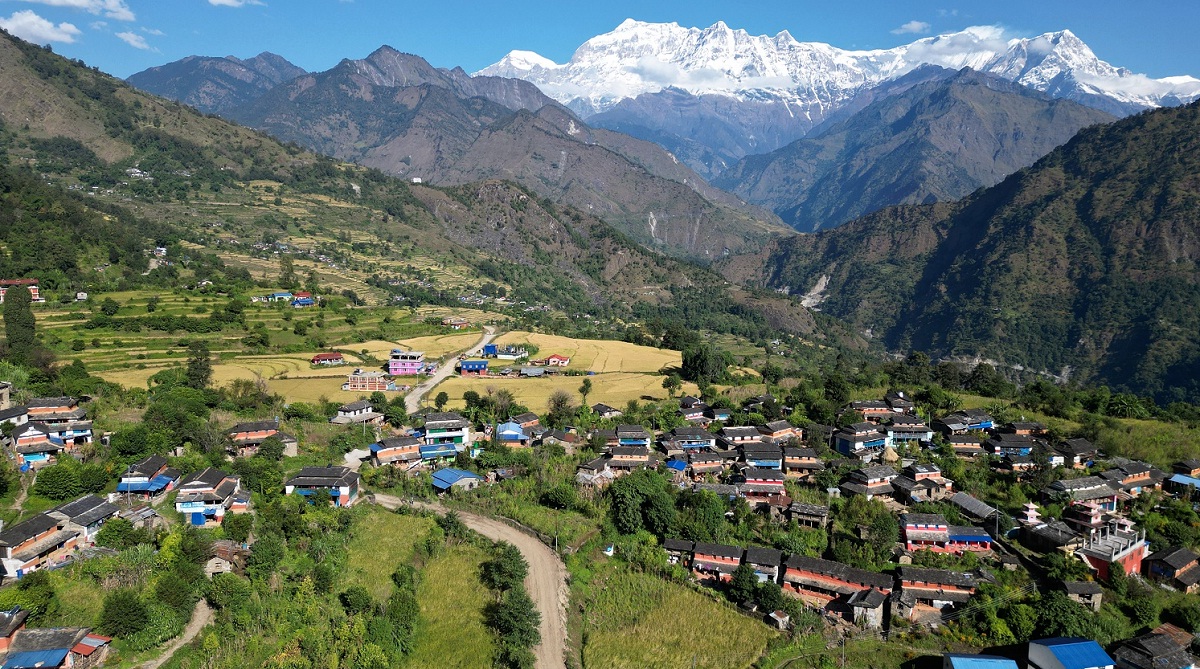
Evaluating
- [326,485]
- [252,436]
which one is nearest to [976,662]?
[326,485]

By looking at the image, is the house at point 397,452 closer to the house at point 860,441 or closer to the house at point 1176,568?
the house at point 860,441

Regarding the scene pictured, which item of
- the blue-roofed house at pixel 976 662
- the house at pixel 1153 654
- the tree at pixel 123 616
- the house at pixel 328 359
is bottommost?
the tree at pixel 123 616

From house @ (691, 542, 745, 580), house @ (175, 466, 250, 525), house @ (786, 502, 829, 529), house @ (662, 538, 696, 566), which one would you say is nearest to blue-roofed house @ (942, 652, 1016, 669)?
house @ (691, 542, 745, 580)

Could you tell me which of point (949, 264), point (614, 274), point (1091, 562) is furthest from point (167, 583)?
point (949, 264)

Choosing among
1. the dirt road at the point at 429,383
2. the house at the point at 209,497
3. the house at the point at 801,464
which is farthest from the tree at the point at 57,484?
the house at the point at 801,464

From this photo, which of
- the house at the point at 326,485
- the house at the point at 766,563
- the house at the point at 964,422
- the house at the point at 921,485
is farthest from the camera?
the house at the point at 964,422

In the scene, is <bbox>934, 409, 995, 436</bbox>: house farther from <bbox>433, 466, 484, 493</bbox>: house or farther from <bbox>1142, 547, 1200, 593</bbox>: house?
<bbox>433, 466, 484, 493</bbox>: house
